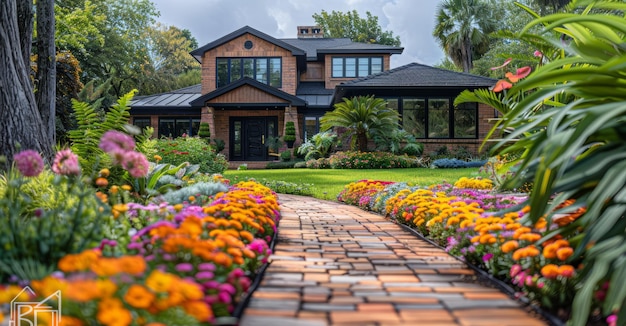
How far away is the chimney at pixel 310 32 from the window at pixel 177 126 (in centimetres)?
912

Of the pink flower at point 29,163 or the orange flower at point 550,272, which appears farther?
the pink flower at point 29,163

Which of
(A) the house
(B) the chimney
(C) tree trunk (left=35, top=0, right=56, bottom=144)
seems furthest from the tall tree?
(C) tree trunk (left=35, top=0, right=56, bottom=144)

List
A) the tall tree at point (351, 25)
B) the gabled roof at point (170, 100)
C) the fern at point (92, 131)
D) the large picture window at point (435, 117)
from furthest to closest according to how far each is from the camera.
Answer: the tall tree at point (351, 25)
the gabled roof at point (170, 100)
the large picture window at point (435, 117)
the fern at point (92, 131)

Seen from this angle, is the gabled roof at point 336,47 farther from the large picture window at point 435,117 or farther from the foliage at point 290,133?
the foliage at point 290,133

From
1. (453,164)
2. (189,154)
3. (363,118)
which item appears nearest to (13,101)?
(189,154)

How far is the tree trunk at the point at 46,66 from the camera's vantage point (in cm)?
822

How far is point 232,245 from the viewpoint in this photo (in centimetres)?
286

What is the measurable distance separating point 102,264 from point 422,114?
1893cm

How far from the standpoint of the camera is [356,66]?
23.5 m

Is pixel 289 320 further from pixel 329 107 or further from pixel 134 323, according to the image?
pixel 329 107

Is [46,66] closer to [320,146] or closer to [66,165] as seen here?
[66,165]

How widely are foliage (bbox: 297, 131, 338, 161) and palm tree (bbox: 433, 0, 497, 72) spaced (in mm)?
15327

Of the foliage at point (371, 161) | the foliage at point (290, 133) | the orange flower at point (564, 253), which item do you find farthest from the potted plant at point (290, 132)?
the orange flower at point (564, 253)

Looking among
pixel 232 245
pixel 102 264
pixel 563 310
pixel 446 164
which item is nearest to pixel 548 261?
pixel 563 310
